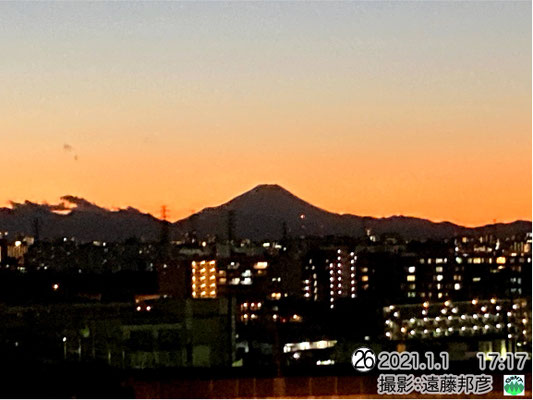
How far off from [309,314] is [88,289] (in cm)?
257

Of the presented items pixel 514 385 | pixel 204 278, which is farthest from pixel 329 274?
pixel 514 385

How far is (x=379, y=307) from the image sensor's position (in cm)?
812

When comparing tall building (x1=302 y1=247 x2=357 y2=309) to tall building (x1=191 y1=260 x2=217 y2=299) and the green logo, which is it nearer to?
tall building (x1=191 y1=260 x2=217 y2=299)

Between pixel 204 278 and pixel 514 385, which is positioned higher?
pixel 204 278

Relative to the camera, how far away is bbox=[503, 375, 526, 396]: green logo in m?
3.35

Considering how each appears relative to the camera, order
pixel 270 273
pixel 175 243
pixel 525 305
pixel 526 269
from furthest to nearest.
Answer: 1. pixel 270 273
2. pixel 175 243
3. pixel 526 269
4. pixel 525 305

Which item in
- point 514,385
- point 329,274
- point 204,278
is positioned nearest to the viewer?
point 514,385

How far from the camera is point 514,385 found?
11.0 feet

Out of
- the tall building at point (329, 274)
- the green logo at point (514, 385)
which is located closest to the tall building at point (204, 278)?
the tall building at point (329, 274)

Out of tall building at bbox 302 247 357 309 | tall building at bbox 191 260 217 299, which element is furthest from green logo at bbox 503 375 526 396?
tall building at bbox 302 247 357 309

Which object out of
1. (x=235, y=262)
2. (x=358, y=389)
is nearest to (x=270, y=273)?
(x=235, y=262)

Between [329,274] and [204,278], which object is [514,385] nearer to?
[204,278]

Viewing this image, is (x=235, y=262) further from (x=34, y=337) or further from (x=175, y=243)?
(x=34, y=337)

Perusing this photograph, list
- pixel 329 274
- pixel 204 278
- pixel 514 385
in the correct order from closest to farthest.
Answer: pixel 514 385, pixel 204 278, pixel 329 274
